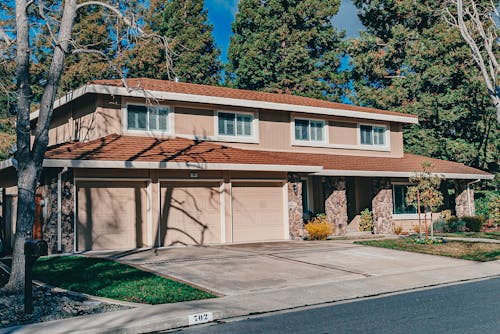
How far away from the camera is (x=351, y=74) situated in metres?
43.0

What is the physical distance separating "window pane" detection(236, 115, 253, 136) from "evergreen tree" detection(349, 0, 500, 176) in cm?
1577

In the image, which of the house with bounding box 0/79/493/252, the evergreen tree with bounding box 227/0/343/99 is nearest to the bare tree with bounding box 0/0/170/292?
the house with bounding box 0/79/493/252

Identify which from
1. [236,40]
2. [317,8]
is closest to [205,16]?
[236,40]

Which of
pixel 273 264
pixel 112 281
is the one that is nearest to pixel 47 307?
pixel 112 281

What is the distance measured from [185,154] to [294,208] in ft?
16.6

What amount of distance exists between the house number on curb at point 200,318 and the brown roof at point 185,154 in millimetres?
8517

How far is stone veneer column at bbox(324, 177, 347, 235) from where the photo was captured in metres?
23.9

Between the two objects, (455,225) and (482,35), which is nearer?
(482,35)

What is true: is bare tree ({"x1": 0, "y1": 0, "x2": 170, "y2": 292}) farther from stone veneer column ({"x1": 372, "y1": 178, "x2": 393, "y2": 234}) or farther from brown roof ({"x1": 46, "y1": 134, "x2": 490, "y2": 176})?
stone veneer column ({"x1": 372, "y1": 178, "x2": 393, "y2": 234})

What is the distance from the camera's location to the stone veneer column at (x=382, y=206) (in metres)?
24.7

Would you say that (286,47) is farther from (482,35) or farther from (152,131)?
(152,131)

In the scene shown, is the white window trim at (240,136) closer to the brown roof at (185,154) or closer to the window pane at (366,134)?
the brown roof at (185,154)

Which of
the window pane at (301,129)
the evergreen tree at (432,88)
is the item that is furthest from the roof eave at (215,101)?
the evergreen tree at (432,88)

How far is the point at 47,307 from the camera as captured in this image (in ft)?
32.8
